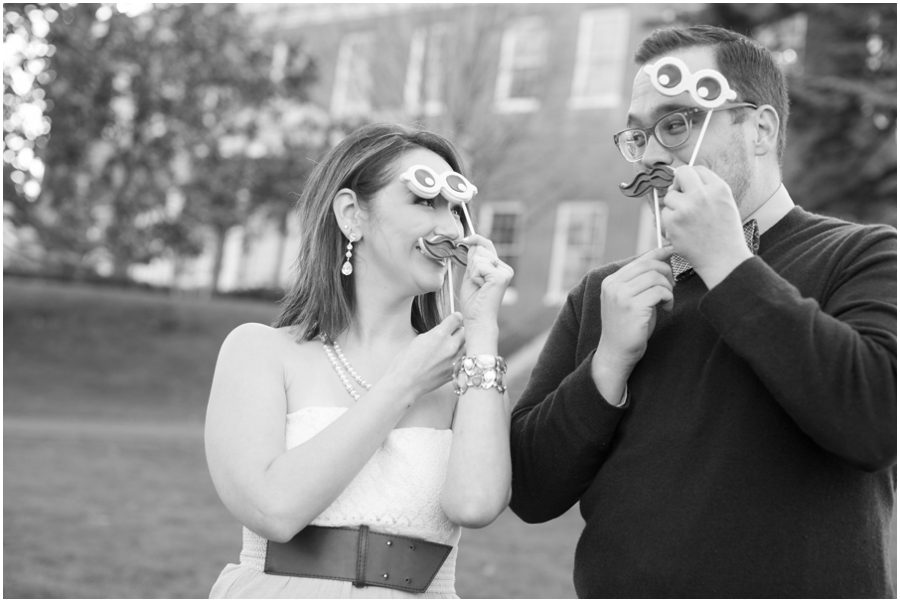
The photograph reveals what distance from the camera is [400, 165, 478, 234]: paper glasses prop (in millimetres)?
2590

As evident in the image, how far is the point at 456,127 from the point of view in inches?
604

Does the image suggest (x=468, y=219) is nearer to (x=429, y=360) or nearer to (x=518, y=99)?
(x=429, y=360)

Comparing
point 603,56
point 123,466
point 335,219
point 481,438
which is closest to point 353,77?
point 603,56

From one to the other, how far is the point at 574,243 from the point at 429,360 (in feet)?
54.6

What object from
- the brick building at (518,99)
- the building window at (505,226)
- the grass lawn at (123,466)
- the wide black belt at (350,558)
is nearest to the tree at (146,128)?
the brick building at (518,99)

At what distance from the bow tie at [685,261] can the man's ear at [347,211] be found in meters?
0.93

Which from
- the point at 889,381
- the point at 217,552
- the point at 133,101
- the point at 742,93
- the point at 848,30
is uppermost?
the point at 848,30

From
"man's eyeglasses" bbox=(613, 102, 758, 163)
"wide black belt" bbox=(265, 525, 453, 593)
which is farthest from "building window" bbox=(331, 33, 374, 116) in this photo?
"wide black belt" bbox=(265, 525, 453, 593)

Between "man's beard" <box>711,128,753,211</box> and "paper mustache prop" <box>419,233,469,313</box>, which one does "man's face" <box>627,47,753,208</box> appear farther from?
"paper mustache prop" <box>419,233,469,313</box>

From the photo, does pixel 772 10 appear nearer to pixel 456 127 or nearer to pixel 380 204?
pixel 456 127

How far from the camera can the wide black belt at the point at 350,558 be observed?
239 centimetres

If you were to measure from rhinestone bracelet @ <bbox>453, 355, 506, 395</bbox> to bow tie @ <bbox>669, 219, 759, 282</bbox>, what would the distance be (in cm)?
51

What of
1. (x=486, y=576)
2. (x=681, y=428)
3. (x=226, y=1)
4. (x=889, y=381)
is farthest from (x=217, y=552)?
(x=226, y=1)

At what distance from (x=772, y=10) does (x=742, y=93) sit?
37.1ft
